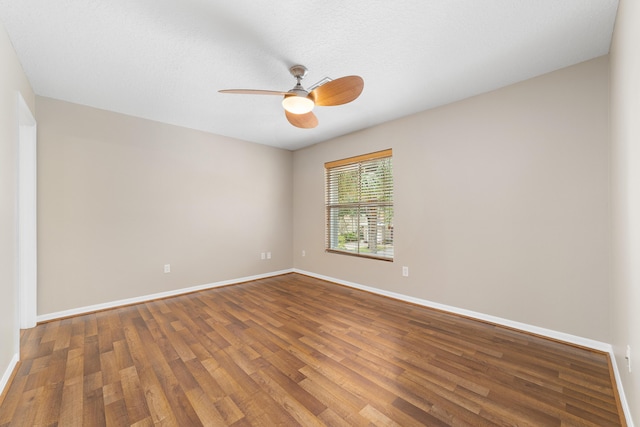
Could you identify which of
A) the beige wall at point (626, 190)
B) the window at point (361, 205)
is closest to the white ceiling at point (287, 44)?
the beige wall at point (626, 190)

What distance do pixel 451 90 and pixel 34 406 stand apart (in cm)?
416

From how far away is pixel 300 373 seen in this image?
6.21 feet

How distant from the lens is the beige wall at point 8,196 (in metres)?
1.78

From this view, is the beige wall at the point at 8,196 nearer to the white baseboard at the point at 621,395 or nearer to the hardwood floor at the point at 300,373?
the hardwood floor at the point at 300,373

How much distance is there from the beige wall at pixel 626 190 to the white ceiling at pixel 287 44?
1.36 feet

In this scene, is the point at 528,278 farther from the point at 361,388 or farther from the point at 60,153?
the point at 60,153

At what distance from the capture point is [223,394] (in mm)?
1675

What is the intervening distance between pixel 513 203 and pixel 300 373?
2.54 meters

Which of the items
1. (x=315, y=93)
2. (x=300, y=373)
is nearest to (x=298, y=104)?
(x=315, y=93)

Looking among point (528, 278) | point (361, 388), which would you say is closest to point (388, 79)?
point (528, 278)

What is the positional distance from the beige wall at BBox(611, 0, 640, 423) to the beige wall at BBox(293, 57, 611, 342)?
0.29 meters

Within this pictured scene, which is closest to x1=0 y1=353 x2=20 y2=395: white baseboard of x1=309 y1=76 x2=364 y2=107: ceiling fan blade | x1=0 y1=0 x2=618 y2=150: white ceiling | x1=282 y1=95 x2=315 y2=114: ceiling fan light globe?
x1=0 y1=0 x2=618 y2=150: white ceiling

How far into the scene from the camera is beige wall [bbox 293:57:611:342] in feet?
7.30

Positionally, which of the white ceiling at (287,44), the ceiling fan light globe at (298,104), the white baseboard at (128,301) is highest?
the white ceiling at (287,44)
